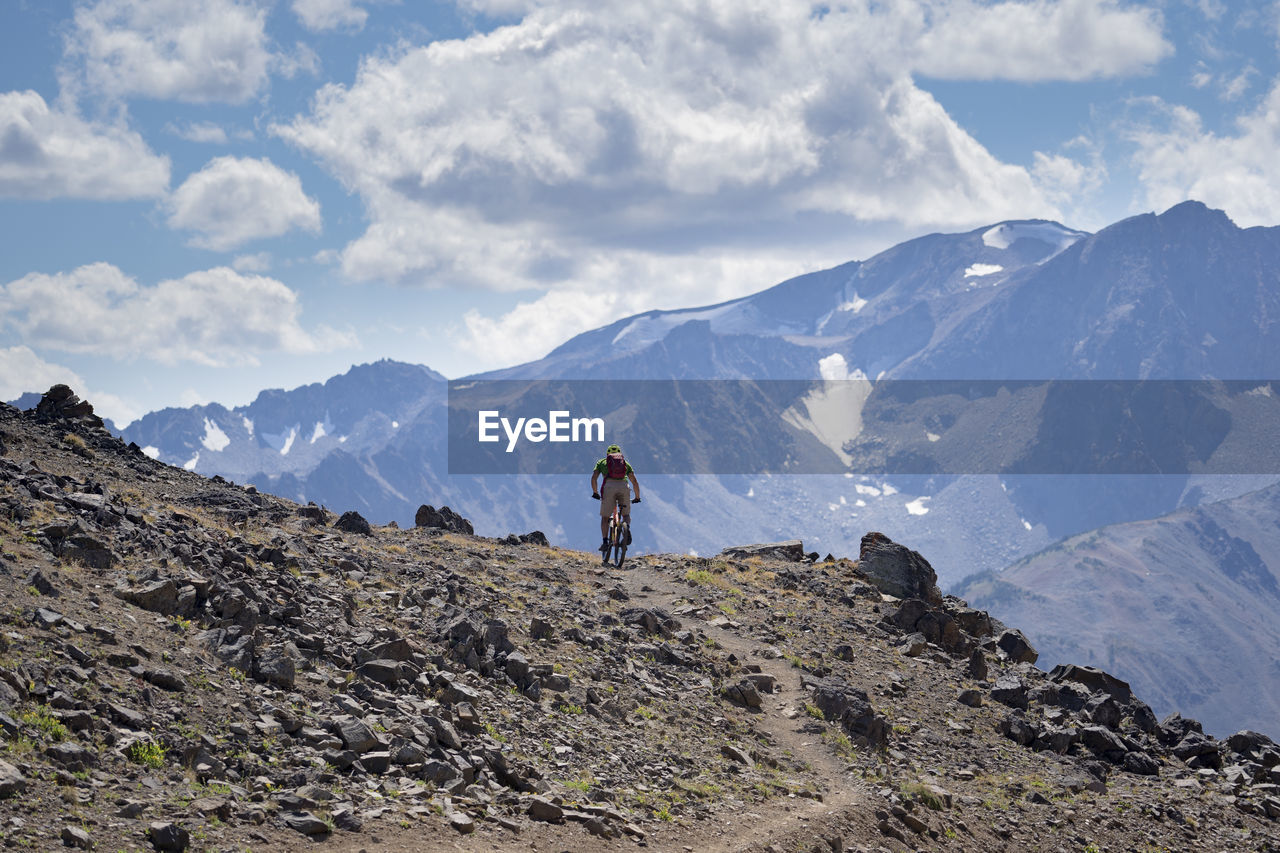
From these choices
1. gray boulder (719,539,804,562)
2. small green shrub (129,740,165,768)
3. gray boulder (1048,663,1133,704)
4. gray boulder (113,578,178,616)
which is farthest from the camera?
gray boulder (719,539,804,562)

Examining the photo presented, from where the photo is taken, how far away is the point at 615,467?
39562 millimetres

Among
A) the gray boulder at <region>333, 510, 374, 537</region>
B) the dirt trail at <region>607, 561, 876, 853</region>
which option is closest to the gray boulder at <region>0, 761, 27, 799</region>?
the dirt trail at <region>607, 561, 876, 853</region>

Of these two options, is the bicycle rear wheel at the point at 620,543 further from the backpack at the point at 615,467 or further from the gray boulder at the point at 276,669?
the gray boulder at the point at 276,669

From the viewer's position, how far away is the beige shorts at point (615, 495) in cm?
3853

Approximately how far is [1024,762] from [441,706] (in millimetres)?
15468

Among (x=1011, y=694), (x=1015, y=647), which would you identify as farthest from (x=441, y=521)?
(x=1011, y=694)

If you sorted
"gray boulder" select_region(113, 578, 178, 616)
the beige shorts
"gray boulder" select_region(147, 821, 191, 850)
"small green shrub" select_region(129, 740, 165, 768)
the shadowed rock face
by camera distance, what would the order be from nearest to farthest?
"gray boulder" select_region(147, 821, 191, 850) < "small green shrub" select_region(129, 740, 165, 768) < "gray boulder" select_region(113, 578, 178, 616) < the beige shorts < the shadowed rock face

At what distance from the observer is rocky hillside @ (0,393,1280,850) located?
1532 cm

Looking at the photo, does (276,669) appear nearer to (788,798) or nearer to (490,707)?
(490,707)

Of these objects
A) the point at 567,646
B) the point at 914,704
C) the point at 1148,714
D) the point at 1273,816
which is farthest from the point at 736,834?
the point at 1148,714

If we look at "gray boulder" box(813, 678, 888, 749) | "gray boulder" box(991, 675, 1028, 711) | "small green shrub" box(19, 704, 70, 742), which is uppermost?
"small green shrub" box(19, 704, 70, 742)

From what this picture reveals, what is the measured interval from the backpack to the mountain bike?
3.34 feet

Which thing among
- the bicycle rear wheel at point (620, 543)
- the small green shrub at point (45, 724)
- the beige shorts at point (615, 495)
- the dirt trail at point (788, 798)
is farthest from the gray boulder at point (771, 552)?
the small green shrub at point (45, 724)

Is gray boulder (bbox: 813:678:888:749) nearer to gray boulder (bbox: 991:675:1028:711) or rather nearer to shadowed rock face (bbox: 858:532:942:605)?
gray boulder (bbox: 991:675:1028:711)
